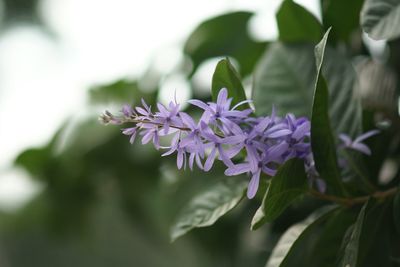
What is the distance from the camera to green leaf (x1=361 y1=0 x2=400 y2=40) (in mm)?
443

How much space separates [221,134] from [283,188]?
0.20 feet

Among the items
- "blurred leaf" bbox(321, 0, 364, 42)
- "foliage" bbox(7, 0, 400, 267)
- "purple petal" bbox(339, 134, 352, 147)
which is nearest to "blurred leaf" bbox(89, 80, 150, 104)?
"foliage" bbox(7, 0, 400, 267)

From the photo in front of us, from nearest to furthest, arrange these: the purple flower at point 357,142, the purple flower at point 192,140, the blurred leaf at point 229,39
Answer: the purple flower at point 192,140 < the purple flower at point 357,142 < the blurred leaf at point 229,39

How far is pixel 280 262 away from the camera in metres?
0.44

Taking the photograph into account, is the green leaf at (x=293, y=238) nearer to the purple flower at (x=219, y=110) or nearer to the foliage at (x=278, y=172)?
the foliage at (x=278, y=172)

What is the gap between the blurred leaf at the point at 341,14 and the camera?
2.12 feet

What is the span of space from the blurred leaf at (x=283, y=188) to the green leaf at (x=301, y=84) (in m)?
0.12

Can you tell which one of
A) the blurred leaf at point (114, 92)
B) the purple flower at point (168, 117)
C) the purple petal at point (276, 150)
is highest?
the purple flower at point (168, 117)

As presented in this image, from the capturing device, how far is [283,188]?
0.41m

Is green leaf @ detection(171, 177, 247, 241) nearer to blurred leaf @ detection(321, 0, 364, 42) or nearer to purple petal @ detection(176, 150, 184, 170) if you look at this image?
purple petal @ detection(176, 150, 184, 170)

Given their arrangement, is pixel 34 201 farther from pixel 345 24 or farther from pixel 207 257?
pixel 345 24

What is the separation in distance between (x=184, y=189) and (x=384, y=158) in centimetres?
30

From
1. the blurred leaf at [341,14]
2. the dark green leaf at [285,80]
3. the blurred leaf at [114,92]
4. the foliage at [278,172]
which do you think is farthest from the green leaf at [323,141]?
the blurred leaf at [114,92]

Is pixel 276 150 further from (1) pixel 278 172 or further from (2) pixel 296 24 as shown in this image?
(2) pixel 296 24
